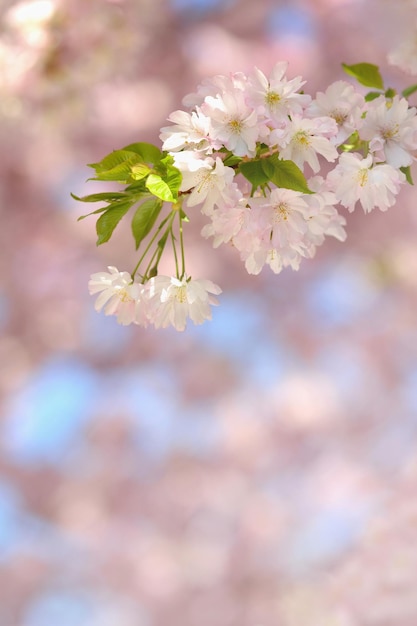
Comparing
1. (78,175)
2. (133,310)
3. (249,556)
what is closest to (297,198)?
(133,310)

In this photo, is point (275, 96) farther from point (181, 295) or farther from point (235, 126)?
point (181, 295)

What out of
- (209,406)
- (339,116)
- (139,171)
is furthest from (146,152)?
(209,406)

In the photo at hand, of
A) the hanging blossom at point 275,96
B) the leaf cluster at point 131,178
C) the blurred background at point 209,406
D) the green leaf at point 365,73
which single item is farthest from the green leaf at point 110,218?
the blurred background at point 209,406

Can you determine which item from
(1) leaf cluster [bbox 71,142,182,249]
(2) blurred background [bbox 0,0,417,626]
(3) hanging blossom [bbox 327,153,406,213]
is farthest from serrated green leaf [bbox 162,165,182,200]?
(2) blurred background [bbox 0,0,417,626]

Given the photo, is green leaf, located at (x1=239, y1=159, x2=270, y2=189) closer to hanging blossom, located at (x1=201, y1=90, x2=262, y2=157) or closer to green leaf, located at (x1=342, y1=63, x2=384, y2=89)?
hanging blossom, located at (x1=201, y1=90, x2=262, y2=157)

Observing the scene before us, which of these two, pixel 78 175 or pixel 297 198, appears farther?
pixel 78 175

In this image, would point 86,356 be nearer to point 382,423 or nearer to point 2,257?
point 2,257

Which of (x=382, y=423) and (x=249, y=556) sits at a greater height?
(x=382, y=423)
